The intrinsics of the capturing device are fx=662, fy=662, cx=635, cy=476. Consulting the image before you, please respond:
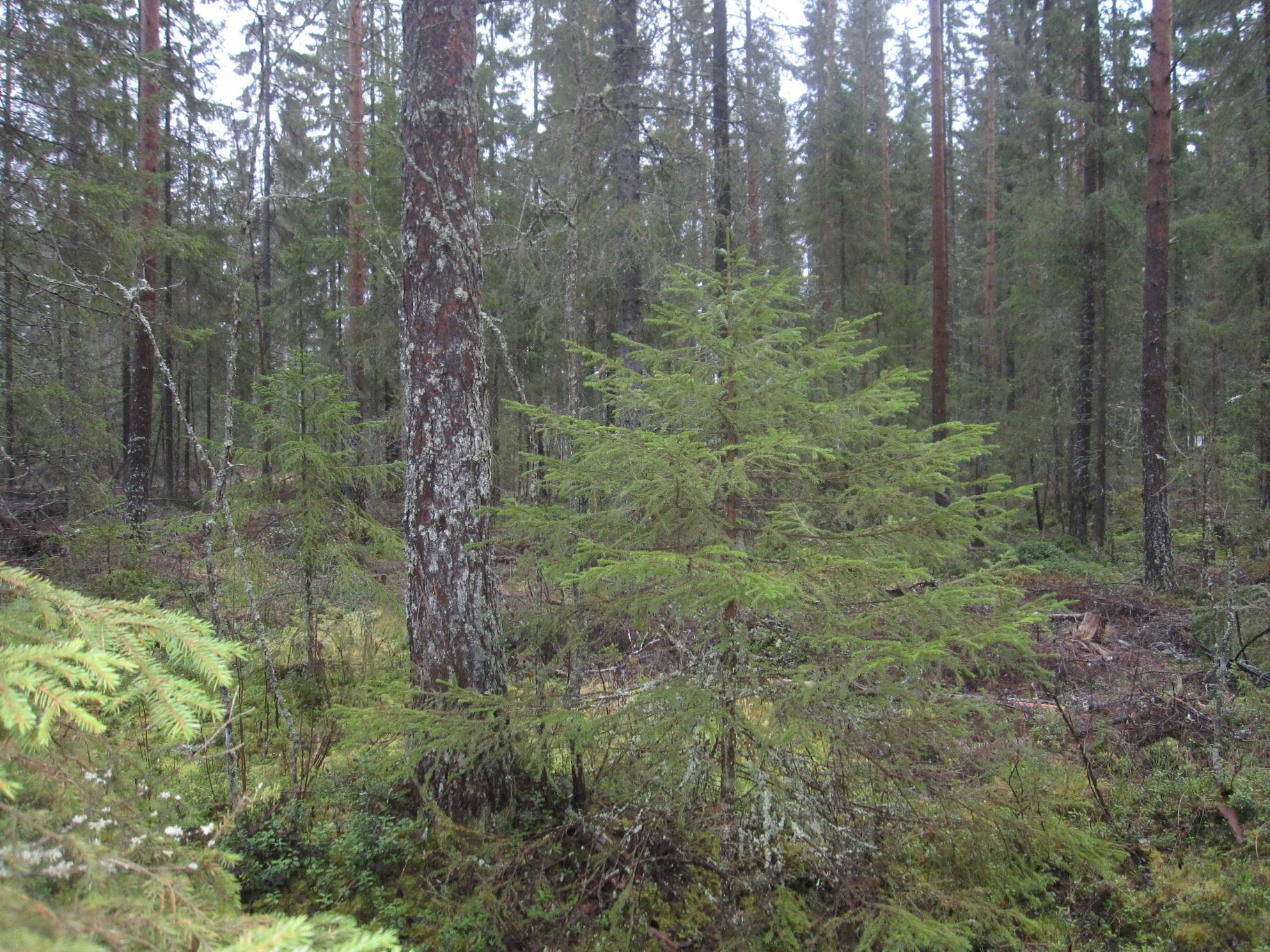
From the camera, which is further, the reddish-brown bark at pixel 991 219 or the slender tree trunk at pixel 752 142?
the reddish-brown bark at pixel 991 219

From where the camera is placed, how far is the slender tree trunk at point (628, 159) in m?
8.84

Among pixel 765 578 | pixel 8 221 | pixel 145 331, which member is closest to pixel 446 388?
pixel 765 578

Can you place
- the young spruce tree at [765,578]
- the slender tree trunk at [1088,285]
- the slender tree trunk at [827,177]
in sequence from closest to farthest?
the young spruce tree at [765,578]
the slender tree trunk at [1088,285]
the slender tree trunk at [827,177]

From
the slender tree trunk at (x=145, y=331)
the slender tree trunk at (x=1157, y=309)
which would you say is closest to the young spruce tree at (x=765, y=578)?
the slender tree trunk at (x=1157, y=309)

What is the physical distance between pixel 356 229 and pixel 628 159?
6.89 m

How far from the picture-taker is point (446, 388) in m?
4.36

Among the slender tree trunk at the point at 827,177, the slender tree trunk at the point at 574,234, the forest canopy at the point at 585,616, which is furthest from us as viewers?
the slender tree trunk at the point at 827,177

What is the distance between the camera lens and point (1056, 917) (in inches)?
147

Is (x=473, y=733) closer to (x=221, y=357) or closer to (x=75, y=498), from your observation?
(x=75, y=498)

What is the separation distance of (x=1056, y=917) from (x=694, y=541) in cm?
299

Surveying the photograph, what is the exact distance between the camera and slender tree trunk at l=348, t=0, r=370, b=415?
1304 centimetres

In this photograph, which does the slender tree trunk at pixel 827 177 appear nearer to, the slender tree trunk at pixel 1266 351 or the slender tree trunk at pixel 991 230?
the slender tree trunk at pixel 991 230

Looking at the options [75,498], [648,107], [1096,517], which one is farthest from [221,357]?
[1096,517]

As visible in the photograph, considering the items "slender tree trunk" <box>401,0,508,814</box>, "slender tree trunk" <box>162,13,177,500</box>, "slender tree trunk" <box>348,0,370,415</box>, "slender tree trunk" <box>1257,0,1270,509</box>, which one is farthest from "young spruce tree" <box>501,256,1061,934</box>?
"slender tree trunk" <box>1257,0,1270,509</box>
